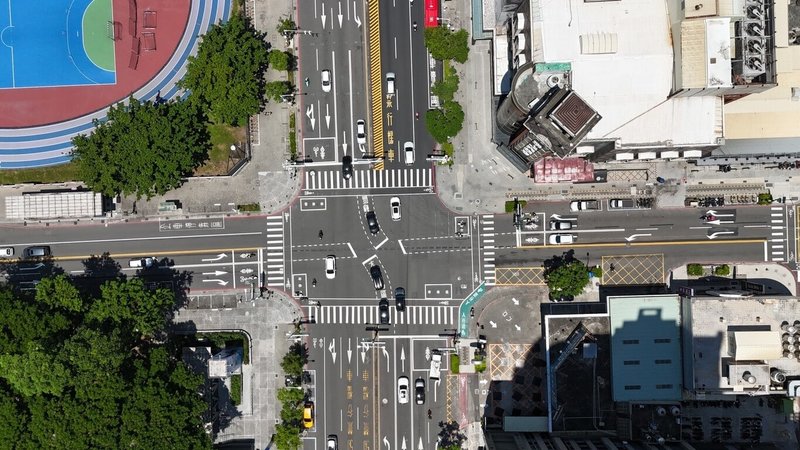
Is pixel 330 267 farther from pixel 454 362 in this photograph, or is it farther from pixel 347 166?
pixel 454 362

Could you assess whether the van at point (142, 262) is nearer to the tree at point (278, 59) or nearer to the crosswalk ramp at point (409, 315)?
the crosswalk ramp at point (409, 315)

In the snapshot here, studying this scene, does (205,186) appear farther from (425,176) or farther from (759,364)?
(759,364)

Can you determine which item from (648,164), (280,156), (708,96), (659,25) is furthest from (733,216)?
(280,156)

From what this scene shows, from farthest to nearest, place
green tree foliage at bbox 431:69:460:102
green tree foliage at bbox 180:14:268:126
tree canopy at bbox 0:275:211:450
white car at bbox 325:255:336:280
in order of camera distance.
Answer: white car at bbox 325:255:336:280 < green tree foliage at bbox 431:69:460:102 < green tree foliage at bbox 180:14:268:126 < tree canopy at bbox 0:275:211:450

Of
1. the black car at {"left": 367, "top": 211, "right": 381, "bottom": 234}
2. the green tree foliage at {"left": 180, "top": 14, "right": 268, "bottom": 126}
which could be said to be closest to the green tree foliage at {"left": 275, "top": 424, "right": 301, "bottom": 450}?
the black car at {"left": 367, "top": 211, "right": 381, "bottom": 234}

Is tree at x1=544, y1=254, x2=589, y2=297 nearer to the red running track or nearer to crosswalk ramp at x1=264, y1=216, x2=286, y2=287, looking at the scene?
crosswalk ramp at x1=264, y1=216, x2=286, y2=287

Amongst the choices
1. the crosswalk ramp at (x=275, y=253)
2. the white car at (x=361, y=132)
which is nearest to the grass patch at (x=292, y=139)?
the white car at (x=361, y=132)
